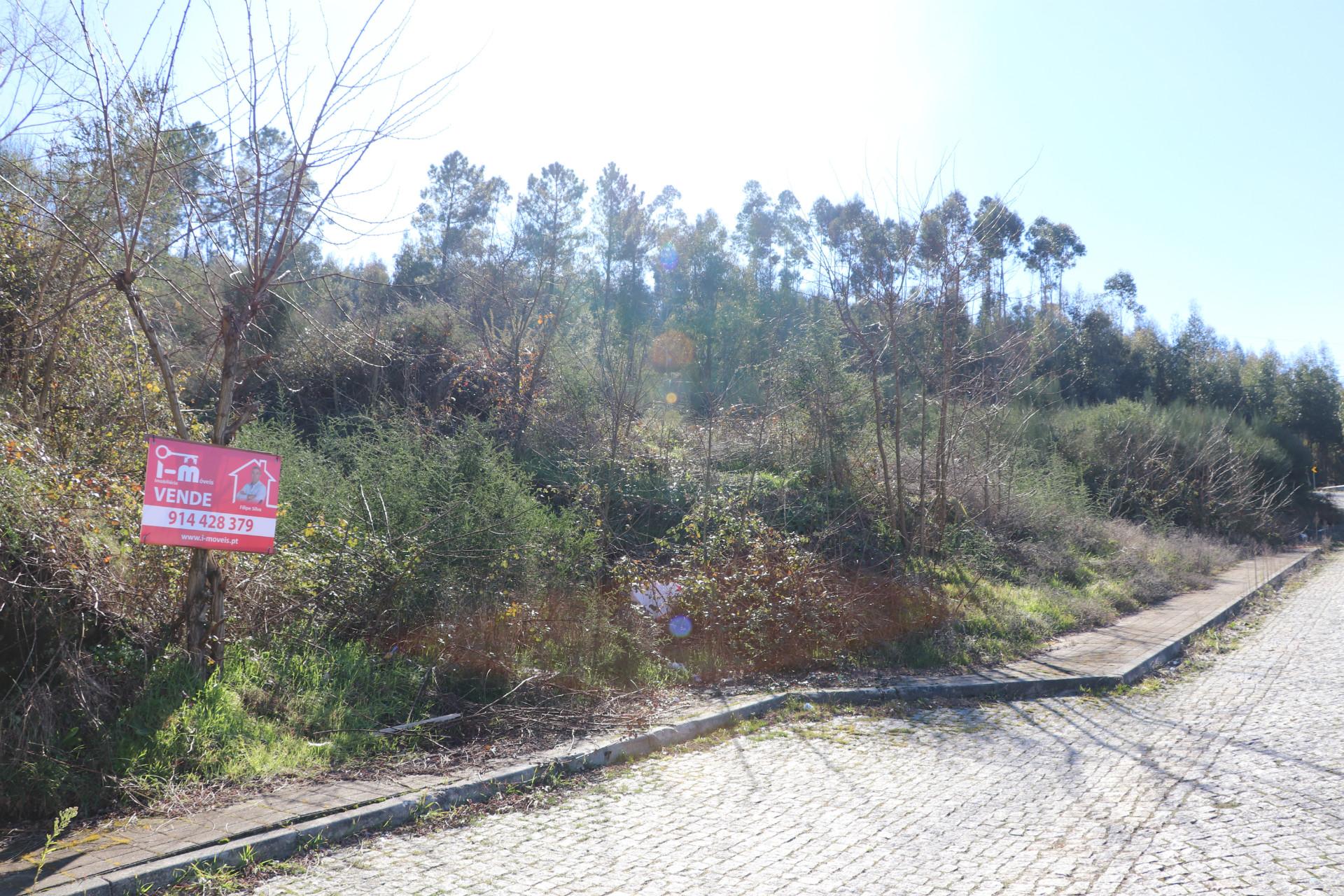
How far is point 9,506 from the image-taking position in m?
5.61

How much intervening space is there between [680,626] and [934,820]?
475cm

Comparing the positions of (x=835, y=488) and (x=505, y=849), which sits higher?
(x=835, y=488)

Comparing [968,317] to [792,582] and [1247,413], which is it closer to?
[792,582]

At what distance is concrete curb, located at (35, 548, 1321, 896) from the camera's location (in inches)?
169

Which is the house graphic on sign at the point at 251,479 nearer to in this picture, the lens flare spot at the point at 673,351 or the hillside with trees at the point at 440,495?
the hillside with trees at the point at 440,495

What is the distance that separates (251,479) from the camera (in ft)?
19.6

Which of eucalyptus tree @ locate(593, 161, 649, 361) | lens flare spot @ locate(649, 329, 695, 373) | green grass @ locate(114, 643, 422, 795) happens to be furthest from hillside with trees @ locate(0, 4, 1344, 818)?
eucalyptus tree @ locate(593, 161, 649, 361)

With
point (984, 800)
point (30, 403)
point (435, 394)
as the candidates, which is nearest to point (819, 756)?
point (984, 800)

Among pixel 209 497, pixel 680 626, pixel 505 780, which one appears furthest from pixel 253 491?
pixel 680 626

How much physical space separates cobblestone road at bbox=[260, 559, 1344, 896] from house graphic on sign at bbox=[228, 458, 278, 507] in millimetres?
2394

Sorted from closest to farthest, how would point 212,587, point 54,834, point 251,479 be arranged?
point 54,834 < point 251,479 < point 212,587

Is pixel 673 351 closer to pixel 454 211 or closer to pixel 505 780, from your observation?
pixel 454 211

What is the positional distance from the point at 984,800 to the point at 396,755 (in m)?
4.08

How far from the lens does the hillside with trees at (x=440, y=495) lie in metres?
5.87
